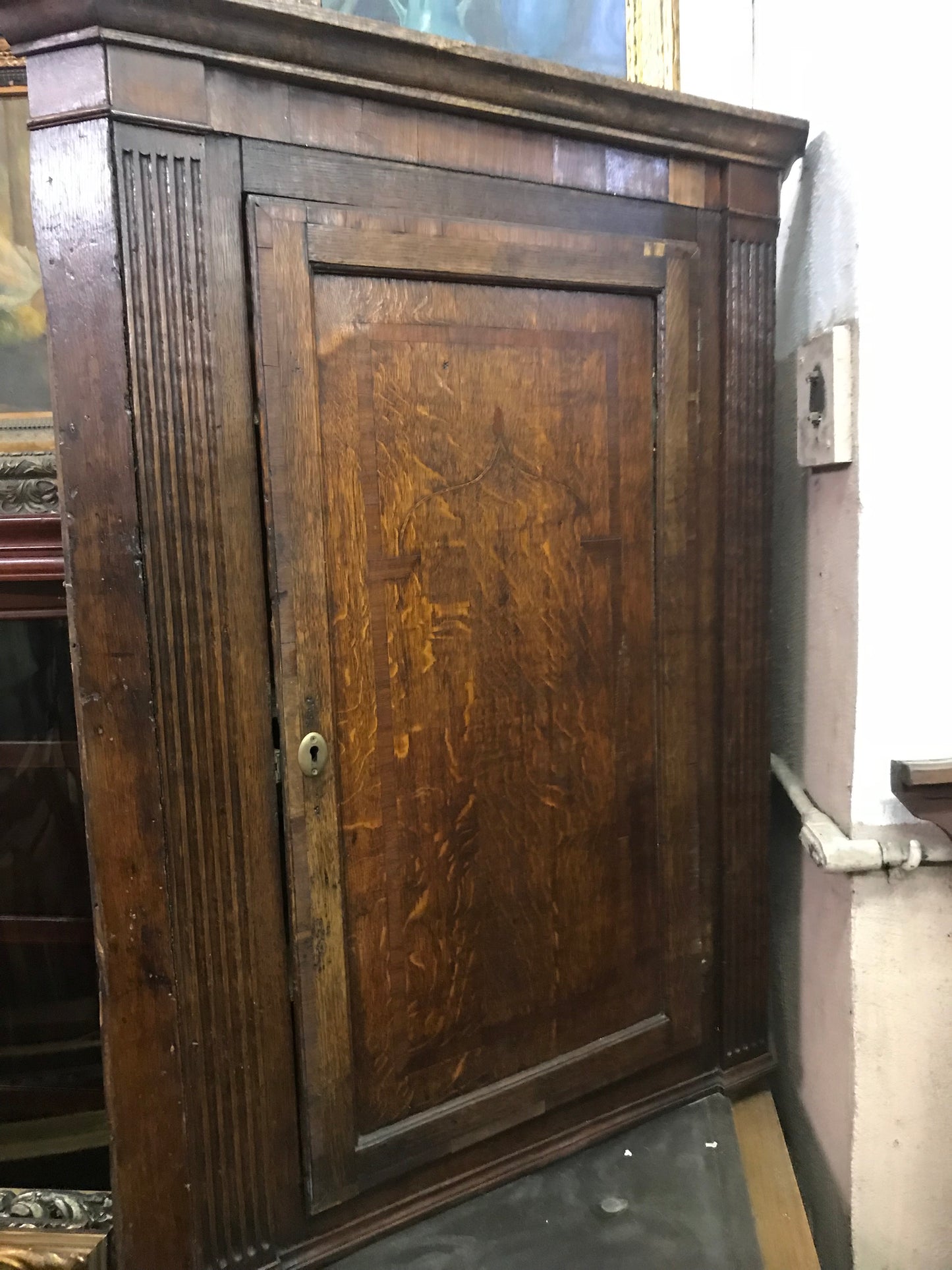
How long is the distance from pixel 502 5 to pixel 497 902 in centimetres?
132

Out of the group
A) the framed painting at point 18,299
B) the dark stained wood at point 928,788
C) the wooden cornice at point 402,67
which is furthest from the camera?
the framed painting at point 18,299

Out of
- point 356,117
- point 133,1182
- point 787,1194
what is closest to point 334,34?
point 356,117

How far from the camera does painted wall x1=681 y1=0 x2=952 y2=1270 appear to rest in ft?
3.49

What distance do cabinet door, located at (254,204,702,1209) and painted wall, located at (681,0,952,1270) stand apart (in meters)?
0.20

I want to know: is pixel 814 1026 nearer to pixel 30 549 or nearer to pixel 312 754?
pixel 312 754

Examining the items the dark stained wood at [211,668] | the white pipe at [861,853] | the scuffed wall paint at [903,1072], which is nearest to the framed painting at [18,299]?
the dark stained wood at [211,668]

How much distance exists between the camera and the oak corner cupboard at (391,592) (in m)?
0.82

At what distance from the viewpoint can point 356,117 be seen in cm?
89

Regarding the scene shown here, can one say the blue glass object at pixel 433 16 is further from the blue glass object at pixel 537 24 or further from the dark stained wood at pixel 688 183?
the dark stained wood at pixel 688 183

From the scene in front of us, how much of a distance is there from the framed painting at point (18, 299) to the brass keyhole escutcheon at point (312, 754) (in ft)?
2.77

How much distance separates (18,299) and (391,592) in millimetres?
1053

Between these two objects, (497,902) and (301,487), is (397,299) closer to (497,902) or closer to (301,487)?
(301,487)

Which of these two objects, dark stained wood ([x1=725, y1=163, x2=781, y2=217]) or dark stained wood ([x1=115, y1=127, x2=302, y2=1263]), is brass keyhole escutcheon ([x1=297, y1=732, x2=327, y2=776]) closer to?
dark stained wood ([x1=115, y1=127, x2=302, y2=1263])

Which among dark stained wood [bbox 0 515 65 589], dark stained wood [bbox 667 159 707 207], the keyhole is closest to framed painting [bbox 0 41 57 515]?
dark stained wood [bbox 0 515 65 589]
